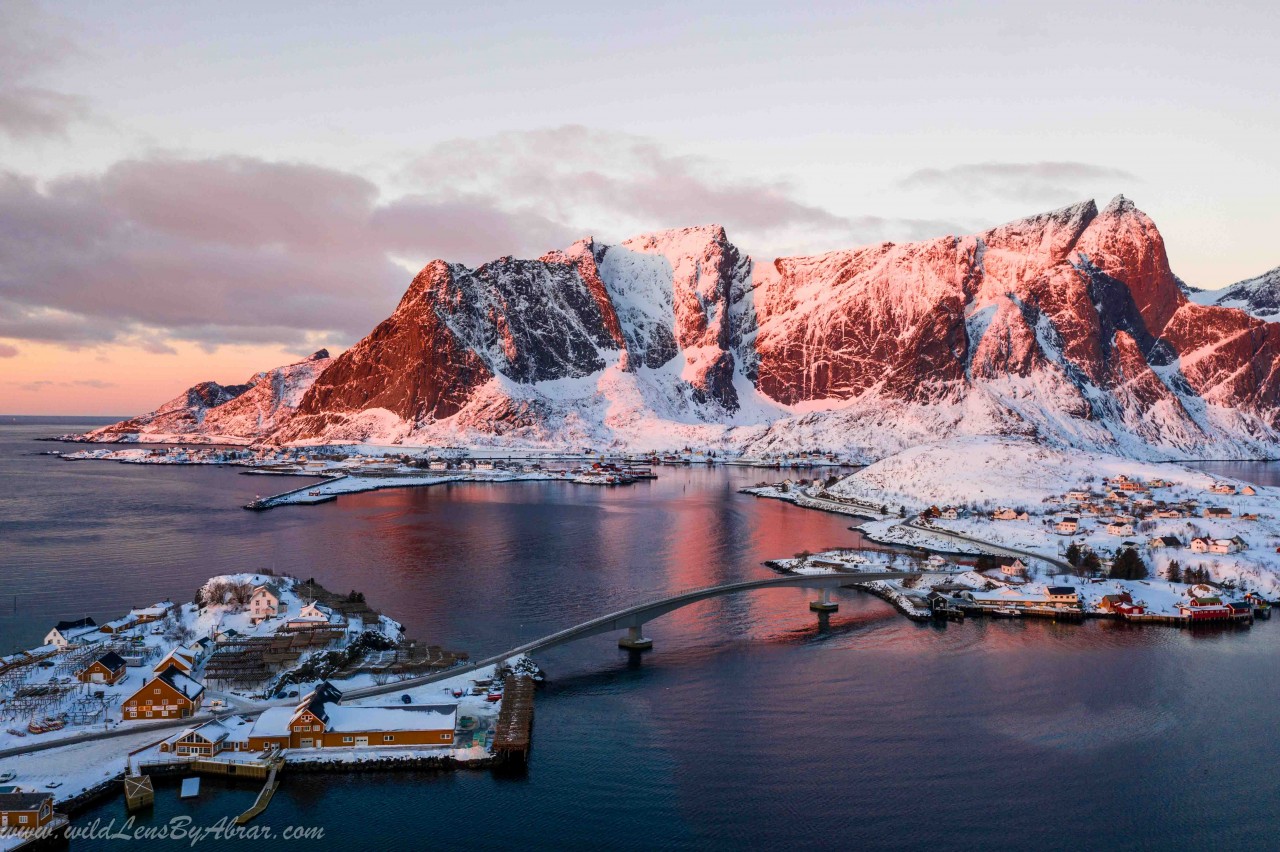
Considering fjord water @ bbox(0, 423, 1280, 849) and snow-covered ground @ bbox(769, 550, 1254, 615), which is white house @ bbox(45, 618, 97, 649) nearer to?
fjord water @ bbox(0, 423, 1280, 849)

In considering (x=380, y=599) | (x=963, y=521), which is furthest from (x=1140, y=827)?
(x=963, y=521)

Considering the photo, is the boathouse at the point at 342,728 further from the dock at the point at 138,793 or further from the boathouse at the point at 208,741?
the dock at the point at 138,793

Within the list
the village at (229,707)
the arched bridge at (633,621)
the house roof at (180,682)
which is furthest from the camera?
the arched bridge at (633,621)

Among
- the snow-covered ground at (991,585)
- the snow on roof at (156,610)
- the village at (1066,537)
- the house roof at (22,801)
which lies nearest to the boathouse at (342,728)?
the house roof at (22,801)

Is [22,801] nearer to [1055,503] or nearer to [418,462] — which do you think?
[1055,503]

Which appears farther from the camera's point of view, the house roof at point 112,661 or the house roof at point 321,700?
the house roof at point 112,661

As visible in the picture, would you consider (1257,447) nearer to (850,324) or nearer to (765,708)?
(850,324)

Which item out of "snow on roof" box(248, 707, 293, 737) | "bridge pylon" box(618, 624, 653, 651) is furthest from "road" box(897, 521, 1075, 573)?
"snow on roof" box(248, 707, 293, 737)
